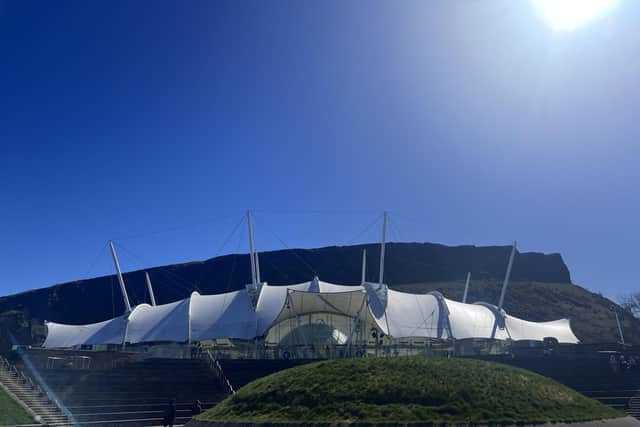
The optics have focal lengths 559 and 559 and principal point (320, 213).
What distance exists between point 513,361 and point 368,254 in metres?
111

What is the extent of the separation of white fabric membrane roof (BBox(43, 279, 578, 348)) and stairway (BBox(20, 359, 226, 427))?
1495cm

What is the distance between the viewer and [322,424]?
16.4m

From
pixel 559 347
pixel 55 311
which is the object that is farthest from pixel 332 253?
pixel 559 347

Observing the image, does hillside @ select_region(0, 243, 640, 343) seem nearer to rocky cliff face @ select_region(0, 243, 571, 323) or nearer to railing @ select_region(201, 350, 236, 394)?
rocky cliff face @ select_region(0, 243, 571, 323)

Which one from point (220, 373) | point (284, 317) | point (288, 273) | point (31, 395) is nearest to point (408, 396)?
point (31, 395)

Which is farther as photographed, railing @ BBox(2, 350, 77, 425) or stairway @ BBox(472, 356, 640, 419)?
stairway @ BBox(472, 356, 640, 419)

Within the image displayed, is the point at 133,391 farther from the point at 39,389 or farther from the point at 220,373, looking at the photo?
the point at 220,373

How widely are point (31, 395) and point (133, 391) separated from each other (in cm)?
510

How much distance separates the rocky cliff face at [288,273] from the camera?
147 metres

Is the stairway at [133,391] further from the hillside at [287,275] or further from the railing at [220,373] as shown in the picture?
the hillside at [287,275]

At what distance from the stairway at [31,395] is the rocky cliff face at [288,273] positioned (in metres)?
116

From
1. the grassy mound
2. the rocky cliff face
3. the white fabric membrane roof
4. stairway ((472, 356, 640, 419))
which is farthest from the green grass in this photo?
the rocky cliff face

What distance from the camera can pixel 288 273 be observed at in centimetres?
15500

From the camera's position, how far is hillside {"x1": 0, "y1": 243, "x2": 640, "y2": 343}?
476 ft
